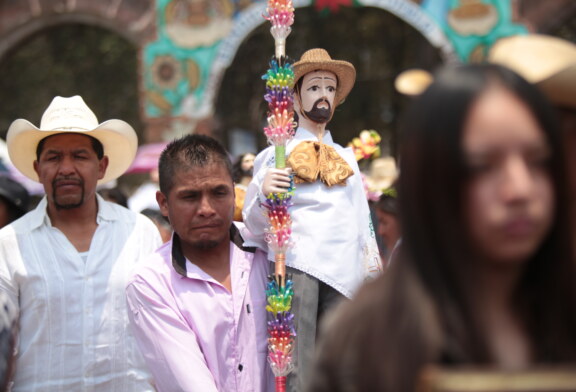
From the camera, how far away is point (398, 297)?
5.28ft

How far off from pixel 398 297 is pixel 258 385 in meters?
2.44

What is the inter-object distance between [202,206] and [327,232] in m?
0.67

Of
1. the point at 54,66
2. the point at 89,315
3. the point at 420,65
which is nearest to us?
the point at 89,315

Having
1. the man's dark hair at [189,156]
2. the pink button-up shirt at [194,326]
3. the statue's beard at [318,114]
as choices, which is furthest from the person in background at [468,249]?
the statue's beard at [318,114]

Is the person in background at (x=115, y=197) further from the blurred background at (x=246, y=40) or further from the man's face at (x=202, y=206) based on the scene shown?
the blurred background at (x=246, y=40)

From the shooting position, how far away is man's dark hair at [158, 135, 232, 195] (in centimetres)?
401

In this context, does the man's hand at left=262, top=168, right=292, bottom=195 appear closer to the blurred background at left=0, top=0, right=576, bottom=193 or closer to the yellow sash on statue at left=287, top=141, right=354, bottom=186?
the yellow sash on statue at left=287, top=141, right=354, bottom=186

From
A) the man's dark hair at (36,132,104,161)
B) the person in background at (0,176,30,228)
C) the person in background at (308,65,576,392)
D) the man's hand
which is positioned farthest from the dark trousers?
the person in background at (308,65,576,392)

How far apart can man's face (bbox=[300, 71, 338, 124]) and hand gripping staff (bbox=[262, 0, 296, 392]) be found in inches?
5.1

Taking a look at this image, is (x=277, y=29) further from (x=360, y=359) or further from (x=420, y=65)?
(x=420, y=65)

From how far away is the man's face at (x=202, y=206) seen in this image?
390cm

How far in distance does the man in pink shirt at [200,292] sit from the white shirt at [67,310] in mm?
557

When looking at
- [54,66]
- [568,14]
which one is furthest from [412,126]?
[54,66]

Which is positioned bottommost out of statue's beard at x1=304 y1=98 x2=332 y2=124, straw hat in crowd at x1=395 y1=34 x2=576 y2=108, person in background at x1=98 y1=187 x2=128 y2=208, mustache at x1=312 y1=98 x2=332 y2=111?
straw hat in crowd at x1=395 y1=34 x2=576 y2=108
